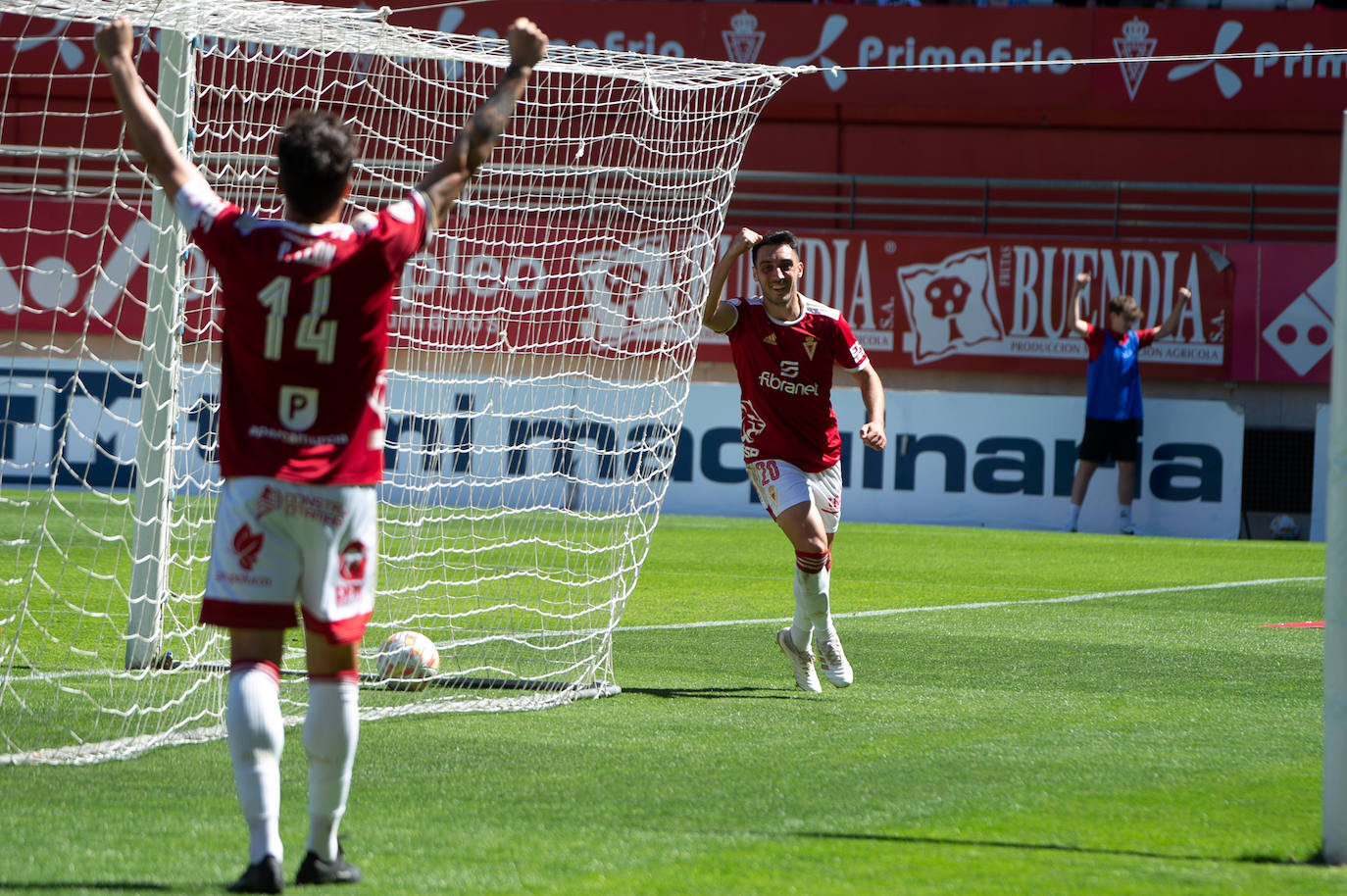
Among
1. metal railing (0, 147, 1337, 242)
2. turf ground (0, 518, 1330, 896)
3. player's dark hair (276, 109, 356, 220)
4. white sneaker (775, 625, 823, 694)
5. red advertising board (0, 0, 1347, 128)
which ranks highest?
red advertising board (0, 0, 1347, 128)

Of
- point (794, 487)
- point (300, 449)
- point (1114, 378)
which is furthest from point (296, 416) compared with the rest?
point (1114, 378)

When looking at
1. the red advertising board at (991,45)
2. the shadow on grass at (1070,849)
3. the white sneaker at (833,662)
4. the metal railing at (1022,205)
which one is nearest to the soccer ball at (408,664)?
the white sneaker at (833,662)

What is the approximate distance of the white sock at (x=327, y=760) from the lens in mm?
3488

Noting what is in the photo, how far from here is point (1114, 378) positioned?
623 inches

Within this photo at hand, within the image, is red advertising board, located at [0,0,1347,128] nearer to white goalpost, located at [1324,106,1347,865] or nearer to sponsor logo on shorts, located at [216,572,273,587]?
white goalpost, located at [1324,106,1347,865]

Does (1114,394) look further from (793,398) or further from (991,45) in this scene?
(793,398)

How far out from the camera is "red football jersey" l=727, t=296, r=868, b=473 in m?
6.99

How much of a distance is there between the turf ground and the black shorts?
7.20 meters

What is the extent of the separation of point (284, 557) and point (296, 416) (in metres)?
0.31

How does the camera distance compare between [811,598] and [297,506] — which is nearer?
[297,506]

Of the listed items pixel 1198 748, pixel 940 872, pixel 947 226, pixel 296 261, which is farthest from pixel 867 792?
pixel 947 226

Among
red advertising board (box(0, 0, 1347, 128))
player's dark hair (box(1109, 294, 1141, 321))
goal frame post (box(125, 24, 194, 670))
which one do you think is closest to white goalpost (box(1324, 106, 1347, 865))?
goal frame post (box(125, 24, 194, 670))

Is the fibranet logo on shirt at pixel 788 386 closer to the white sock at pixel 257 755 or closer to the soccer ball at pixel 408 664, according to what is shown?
the soccer ball at pixel 408 664

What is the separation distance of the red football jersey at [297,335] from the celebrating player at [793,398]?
3.34 m
